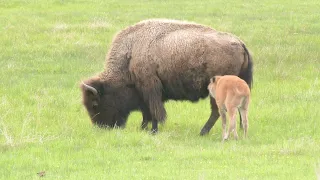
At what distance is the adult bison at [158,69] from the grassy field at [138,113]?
42 centimetres

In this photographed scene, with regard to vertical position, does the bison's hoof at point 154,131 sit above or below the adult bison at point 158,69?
below

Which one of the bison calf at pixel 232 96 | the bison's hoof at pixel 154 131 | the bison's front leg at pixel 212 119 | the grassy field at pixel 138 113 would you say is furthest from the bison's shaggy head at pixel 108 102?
the bison calf at pixel 232 96

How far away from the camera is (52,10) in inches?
1033

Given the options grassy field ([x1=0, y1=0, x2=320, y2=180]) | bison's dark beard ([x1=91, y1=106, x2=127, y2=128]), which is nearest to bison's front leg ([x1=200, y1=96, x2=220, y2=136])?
grassy field ([x1=0, y1=0, x2=320, y2=180])

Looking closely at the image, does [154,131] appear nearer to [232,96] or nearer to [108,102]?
[108,102]

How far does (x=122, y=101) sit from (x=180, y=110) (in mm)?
1430

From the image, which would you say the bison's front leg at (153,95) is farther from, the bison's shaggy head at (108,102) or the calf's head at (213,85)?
the calf's head at (213,85)

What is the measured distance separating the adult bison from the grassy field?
418 mm

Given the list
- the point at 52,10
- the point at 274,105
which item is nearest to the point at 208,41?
the point at 274,105

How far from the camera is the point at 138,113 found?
47.2 ft

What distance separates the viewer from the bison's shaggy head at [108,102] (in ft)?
41.3

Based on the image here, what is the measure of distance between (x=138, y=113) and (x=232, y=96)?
348 centimetres

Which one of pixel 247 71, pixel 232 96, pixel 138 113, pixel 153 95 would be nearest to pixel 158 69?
pixel 153 95

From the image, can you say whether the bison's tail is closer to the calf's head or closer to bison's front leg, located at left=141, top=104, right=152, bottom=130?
the calf's head
